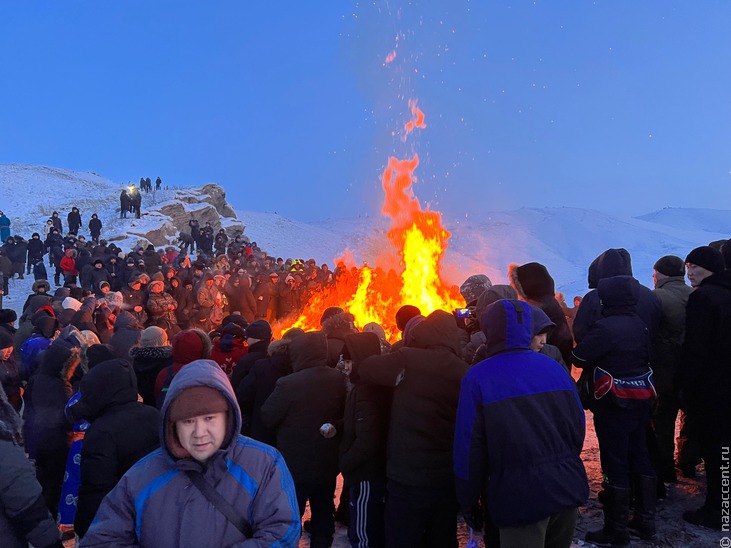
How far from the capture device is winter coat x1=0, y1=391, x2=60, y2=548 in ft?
8.87

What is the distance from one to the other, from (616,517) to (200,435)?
388cm

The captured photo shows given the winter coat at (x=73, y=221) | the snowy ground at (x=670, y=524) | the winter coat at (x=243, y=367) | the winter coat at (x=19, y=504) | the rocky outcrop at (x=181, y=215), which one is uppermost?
the rocky outcrop at (x=181, y=215)

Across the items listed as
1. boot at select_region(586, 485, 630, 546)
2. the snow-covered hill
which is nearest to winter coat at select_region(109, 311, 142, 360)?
boot at select_region(586, 485, 630, 546)

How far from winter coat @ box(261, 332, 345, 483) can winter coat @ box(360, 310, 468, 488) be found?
2.62ft

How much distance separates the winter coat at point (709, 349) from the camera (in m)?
4.54

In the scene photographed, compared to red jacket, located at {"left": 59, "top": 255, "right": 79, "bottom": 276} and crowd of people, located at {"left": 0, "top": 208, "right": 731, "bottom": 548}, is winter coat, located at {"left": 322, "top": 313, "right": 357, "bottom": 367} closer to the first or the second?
crowd of people, located at {"left": 0, "top": 208, "right": 731, "bottom": 548}

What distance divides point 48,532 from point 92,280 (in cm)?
1450

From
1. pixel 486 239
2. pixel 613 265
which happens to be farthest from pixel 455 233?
pixel 613 265

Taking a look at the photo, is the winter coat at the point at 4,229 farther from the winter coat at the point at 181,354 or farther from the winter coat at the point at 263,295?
the winter coat at the point at 181,354

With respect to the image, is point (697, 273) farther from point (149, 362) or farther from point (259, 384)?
point (149, 362)

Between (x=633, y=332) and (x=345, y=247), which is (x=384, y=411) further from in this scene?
(x=345, y=247)

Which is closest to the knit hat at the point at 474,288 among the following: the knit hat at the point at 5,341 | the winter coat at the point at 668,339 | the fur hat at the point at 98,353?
the winter coat at the point at 668,339

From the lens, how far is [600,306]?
484cm

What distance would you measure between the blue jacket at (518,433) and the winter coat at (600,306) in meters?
2.19
